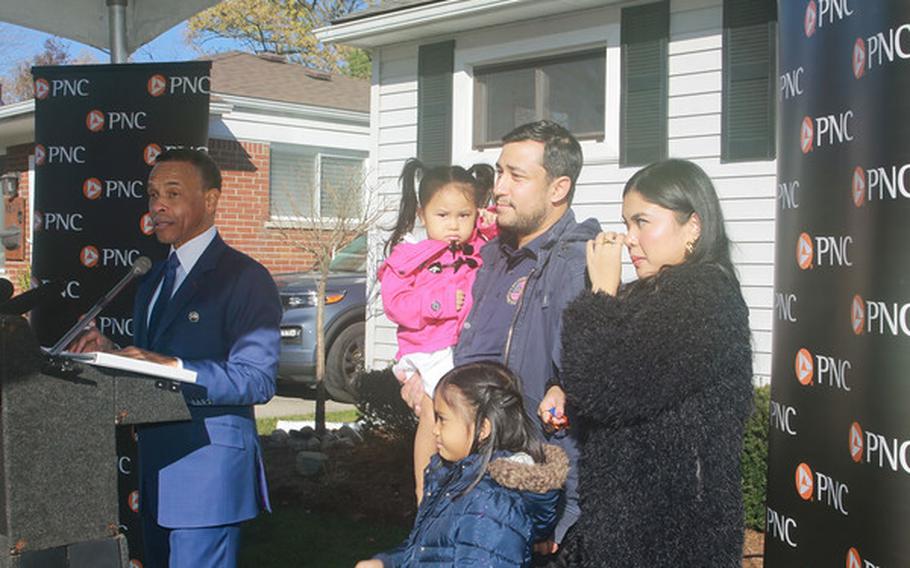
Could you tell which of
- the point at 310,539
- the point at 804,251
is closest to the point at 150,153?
the point at 310,539

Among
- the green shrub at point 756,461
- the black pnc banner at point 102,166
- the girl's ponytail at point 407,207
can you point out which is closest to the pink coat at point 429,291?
the girl's ponytail at point 407,207

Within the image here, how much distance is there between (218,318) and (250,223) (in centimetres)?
1213

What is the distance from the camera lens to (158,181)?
137 inches

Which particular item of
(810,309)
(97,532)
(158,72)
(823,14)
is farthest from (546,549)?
(158,72)

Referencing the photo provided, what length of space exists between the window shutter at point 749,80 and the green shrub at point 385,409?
10.8ft

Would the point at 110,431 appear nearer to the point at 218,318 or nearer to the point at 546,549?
the point at 218,318

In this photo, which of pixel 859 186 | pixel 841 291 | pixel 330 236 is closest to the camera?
pixel 859 186

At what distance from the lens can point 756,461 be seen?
6.12m

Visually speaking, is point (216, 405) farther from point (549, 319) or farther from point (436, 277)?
point (549, 319)

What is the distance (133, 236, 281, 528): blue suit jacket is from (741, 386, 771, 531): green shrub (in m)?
3.70

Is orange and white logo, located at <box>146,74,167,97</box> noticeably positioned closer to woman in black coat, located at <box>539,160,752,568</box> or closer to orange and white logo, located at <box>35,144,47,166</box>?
orange and white logo, located at <box>35,144,47,166</box>

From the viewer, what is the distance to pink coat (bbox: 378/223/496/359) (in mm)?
3457

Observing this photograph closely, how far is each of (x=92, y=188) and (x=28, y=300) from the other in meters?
2.08

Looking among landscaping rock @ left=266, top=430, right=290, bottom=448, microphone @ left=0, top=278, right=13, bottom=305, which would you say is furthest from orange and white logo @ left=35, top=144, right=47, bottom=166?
landscaping rock @ left=266, top=430, right=290, bottom=448
